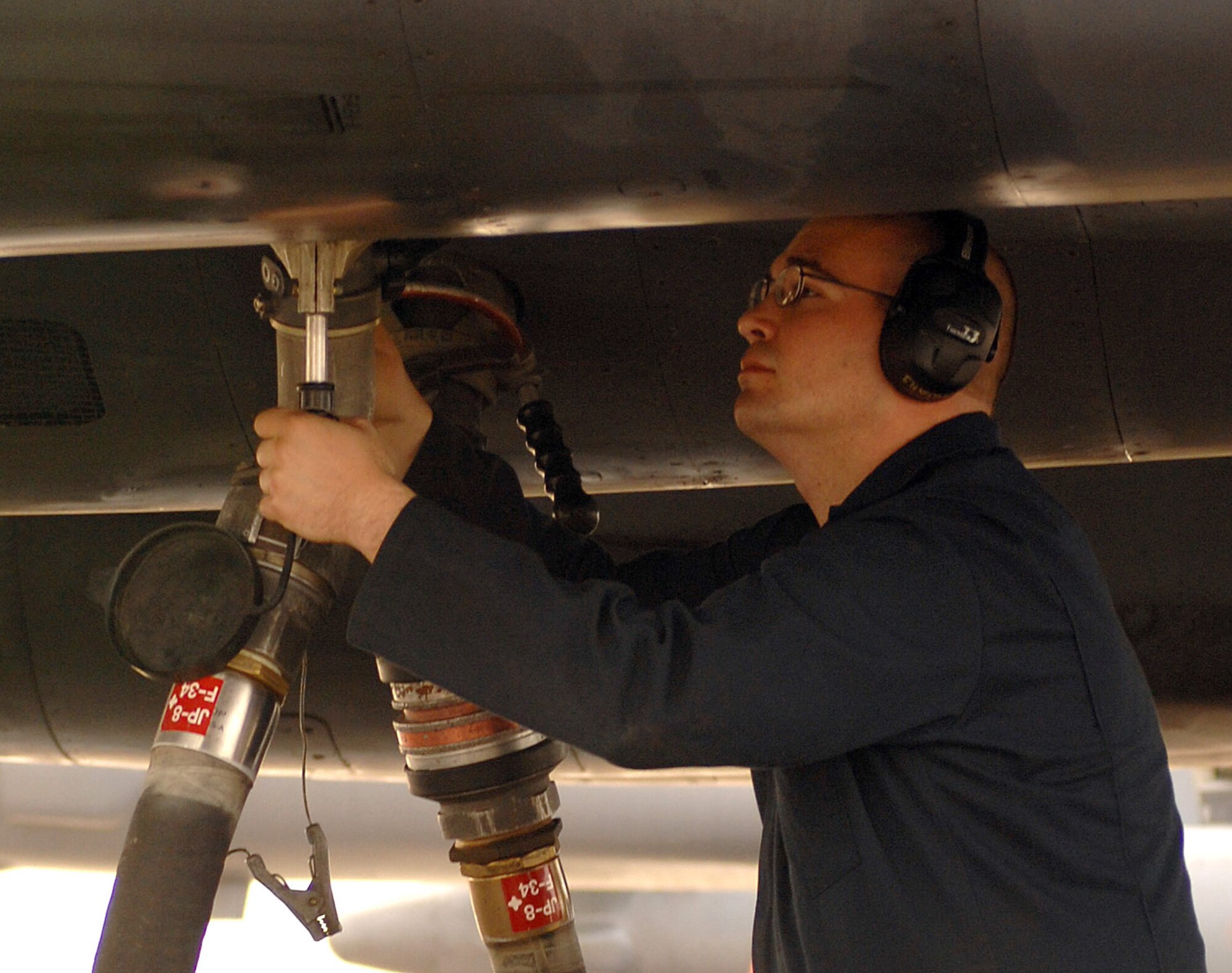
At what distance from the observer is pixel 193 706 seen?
3.74 ft

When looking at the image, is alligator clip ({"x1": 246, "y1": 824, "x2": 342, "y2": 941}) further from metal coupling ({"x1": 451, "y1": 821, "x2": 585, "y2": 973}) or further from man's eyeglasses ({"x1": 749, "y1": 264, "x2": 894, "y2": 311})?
man's eyeglasses ({"x1": 749, "y1": 264, "x2": 894, "y2": 311})

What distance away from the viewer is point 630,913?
4.74m

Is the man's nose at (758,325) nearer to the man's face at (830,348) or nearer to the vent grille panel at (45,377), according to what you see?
the man's face at (830,348)

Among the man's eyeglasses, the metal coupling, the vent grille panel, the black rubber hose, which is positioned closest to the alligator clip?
the black rubber hose

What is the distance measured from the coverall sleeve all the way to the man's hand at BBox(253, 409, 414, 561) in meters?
0.02

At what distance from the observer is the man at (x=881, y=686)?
A: 1.01 m

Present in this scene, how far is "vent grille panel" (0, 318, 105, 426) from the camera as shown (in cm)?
171

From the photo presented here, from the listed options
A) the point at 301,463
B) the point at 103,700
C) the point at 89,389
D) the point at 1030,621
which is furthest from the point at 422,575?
the point at 103,700

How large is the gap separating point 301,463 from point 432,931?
3793 mm

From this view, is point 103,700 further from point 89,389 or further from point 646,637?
point 646,637

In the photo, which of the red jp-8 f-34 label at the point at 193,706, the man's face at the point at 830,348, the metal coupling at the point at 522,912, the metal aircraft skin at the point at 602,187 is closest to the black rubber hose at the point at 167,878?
the red jp-8 f-34 label at the point at 193,706

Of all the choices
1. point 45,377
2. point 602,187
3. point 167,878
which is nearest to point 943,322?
point 602,187

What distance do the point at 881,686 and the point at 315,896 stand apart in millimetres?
538

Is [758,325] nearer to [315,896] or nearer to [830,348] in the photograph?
[830,348]
